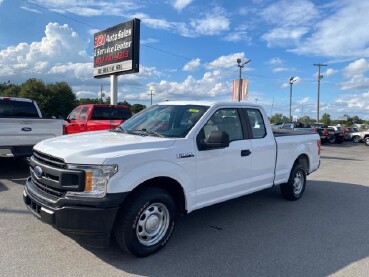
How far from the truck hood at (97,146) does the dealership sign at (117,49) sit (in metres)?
14.2

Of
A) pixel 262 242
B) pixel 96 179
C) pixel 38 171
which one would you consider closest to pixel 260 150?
pixel 262 242

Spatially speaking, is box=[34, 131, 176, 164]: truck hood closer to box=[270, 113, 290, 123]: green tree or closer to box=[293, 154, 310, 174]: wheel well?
box=[293, 154, 310, 174]: wheel well

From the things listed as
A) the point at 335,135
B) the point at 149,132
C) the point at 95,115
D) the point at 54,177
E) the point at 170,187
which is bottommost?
the point at 335,135

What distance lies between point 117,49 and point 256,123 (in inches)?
578

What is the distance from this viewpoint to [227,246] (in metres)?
4.56

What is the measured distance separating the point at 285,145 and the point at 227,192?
197 centimetres

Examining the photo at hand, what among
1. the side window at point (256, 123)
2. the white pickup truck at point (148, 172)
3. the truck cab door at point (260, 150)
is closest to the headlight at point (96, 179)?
the white pickup truck at point (148, 172)

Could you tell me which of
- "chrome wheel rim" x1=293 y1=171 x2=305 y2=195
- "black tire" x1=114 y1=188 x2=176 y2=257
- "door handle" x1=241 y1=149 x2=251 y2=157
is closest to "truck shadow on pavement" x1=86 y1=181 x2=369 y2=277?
"black tire" x1=114 y1=188 x2=176 y2=257

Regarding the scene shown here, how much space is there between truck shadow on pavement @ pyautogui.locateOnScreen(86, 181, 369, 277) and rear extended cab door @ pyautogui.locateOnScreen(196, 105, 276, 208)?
1.74 ft

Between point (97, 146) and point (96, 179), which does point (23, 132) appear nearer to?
point (97, 146)

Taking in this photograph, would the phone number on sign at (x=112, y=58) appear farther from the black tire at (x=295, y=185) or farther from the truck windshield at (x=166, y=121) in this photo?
the truck windshield at (x=166, y=121)

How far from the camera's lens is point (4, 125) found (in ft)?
25.6

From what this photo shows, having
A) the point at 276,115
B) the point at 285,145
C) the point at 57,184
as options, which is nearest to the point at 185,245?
the point at 57,184

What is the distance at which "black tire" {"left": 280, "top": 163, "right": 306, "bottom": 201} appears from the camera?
6945 millimetres
